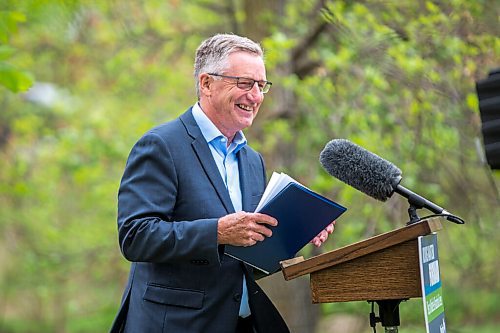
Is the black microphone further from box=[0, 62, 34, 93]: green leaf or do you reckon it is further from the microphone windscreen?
box=[0, 62, 34, 93]: green leaf

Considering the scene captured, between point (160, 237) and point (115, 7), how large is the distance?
6991 millimetres

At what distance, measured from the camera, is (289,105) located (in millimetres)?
7812

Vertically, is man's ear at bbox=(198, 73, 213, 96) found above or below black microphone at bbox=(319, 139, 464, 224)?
above

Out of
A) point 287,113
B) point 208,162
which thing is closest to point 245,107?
point 208,162

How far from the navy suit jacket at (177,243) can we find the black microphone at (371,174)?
521mm

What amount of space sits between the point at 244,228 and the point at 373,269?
47 cm

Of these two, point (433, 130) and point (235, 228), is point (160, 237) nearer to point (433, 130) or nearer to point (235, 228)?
point (235, 228)

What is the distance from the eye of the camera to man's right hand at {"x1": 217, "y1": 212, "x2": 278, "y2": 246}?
273 centimetres

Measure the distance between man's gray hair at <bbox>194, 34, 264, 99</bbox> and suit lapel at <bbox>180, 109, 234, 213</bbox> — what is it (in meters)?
0.26

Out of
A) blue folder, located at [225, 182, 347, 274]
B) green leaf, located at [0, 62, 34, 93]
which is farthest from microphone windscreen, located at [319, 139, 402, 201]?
green leaf, located at [0, 62, 34, 93]

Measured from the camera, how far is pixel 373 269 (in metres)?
2.61

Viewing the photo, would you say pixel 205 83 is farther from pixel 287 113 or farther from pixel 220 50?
pixel 287 113

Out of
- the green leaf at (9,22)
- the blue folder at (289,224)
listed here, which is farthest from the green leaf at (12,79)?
the blue folder at (289,224)

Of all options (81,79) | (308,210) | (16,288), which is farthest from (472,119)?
(16,288)
